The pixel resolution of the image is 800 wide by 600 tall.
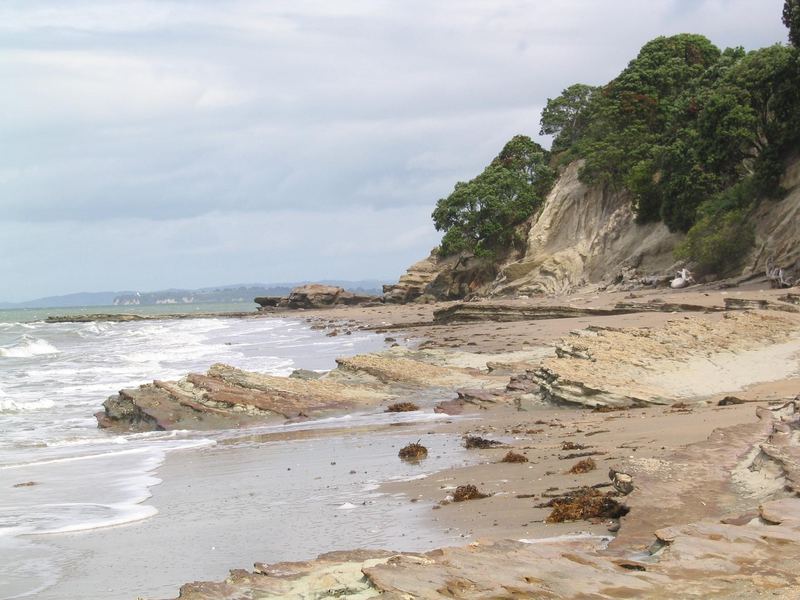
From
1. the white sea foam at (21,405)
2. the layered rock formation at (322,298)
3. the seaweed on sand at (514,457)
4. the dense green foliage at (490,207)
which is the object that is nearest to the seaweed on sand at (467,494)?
the seaweed on sand at (514,457)

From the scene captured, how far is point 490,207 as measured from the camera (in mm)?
65000

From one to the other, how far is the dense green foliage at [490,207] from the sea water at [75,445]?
33371 mm

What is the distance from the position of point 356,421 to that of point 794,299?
38.0ft

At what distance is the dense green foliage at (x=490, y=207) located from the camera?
65.2 metres

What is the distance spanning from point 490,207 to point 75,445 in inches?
2090

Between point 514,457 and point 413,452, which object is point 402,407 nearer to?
point 413,452

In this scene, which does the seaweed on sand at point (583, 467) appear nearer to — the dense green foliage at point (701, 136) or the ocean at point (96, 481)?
the ocean at point (96, 481)

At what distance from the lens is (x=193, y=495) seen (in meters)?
9.47

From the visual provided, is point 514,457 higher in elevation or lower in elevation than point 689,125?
lower

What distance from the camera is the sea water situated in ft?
27.0

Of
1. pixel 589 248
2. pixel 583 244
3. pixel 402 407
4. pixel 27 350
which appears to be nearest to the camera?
pixel 402 407

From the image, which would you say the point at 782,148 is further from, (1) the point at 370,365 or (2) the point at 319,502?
(2) the point at 319,502

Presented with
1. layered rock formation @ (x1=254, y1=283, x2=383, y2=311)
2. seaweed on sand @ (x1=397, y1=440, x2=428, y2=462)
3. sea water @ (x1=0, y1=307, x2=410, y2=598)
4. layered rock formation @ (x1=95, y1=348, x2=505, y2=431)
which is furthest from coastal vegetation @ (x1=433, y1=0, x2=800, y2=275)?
seaweed on sand @ (x1=397, y1=440, x2=428, y2=462)

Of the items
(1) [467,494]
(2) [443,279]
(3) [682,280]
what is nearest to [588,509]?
(1) [467,494]
